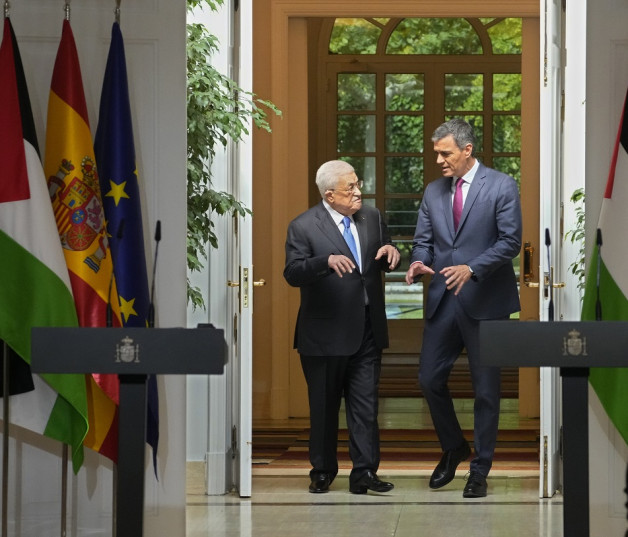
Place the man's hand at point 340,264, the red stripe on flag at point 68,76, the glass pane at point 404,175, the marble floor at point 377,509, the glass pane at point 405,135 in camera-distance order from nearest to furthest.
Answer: the red stripe on flag at point 68,76
the marble floor at point 377,509
the man's hand at point 340,264
the glass pane at point 405,135
the glass pane at point 404,175

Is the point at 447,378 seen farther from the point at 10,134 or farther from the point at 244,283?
the point at 10,134

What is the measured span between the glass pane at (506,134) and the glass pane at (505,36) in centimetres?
60

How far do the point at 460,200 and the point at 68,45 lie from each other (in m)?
2.25

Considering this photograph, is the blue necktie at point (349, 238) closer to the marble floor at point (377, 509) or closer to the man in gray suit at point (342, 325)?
the man in gray suit at point (342, 325)

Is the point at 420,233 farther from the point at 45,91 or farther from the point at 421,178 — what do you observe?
the point at 421,178

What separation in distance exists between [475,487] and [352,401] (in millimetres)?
714

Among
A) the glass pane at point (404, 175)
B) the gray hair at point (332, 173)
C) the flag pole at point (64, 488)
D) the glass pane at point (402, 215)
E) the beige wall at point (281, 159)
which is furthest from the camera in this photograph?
the glass pane at point (402, 215)

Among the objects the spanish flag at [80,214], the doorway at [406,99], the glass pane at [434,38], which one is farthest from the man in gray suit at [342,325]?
the glass pane at [434,38]

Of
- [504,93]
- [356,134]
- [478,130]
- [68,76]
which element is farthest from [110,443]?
[504,93]

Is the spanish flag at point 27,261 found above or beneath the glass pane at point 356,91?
beneath

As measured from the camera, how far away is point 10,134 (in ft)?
13.6

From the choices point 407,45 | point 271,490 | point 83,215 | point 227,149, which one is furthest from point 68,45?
point 407,45

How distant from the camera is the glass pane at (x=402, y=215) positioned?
426 inches

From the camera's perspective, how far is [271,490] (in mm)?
5910
